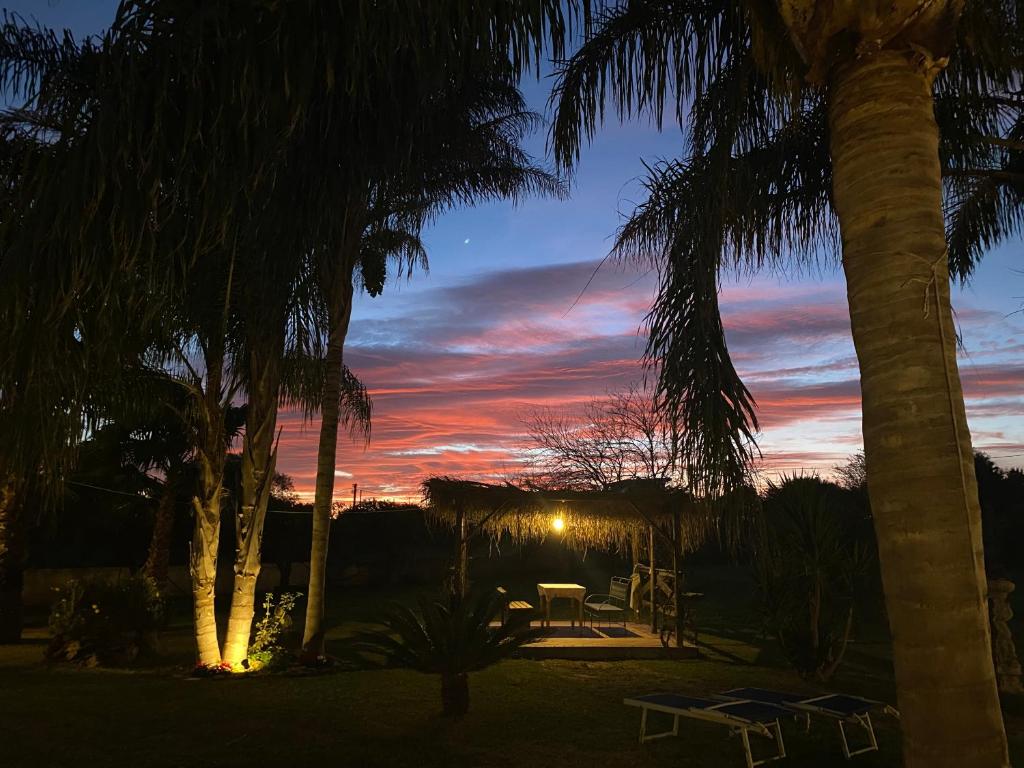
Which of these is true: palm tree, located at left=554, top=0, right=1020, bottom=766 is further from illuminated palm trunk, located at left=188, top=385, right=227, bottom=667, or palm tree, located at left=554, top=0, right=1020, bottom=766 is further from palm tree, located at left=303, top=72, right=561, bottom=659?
illuminated palm trunk, located at left=188, top=385, right=227, bottom=667

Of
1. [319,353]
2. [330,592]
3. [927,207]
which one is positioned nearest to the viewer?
[927,207]

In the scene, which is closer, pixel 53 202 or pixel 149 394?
pixel 53 202

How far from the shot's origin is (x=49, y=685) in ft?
30.9

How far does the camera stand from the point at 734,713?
19.1ft

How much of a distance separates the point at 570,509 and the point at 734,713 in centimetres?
945

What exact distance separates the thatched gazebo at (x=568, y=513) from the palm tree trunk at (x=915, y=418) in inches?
350

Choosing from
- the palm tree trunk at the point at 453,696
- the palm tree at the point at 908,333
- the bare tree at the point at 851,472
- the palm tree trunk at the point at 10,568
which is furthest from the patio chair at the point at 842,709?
the bare tree at the point at 851,472

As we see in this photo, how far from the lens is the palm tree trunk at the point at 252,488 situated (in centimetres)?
1026

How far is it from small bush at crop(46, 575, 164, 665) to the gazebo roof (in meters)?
5.00

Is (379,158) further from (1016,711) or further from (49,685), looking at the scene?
(1016,711)

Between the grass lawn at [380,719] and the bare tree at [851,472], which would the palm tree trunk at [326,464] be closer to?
the grass lawn at [380,719]

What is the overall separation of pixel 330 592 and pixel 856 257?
24.7 metres

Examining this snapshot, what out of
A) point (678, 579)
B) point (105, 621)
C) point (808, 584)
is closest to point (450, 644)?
point (808, 584)

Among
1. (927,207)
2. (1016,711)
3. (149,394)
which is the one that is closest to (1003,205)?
(1016,711)
